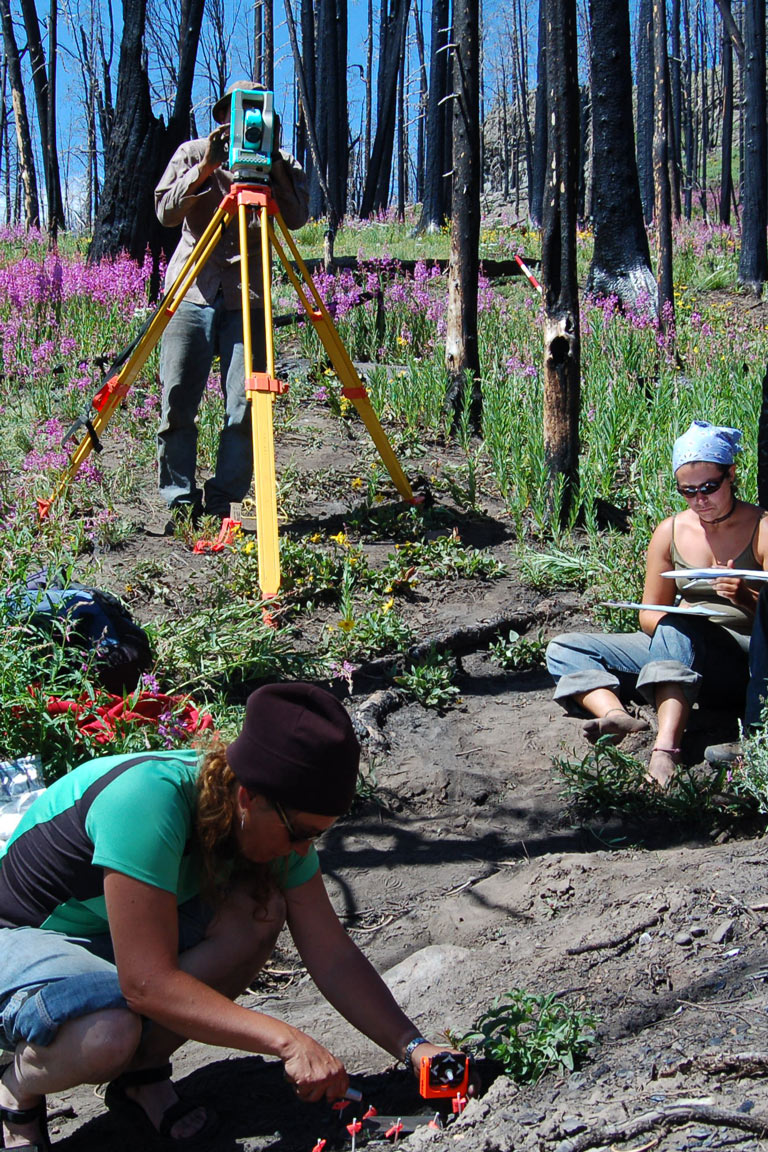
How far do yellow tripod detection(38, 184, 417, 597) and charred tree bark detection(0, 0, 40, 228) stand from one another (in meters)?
13.6

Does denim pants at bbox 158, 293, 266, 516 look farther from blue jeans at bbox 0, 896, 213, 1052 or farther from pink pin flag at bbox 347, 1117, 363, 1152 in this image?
pink pin flag at bbox 347, 1117, 363, 1152

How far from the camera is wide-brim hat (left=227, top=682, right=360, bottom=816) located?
1.95m

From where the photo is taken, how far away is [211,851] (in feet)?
6.89

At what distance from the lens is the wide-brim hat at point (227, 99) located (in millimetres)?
4582

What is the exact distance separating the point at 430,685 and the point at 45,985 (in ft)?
8.44

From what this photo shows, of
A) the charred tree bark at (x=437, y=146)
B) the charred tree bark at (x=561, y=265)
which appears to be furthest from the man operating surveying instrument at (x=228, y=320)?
the charred tree bark at (x=437, y=146)

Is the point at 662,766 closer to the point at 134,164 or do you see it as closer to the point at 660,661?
the point at 660,661

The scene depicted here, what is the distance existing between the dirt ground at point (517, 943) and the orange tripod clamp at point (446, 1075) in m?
0.05

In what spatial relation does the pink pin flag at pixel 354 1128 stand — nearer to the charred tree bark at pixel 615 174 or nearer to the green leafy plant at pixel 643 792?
the green leafy plant at pixel 643 792

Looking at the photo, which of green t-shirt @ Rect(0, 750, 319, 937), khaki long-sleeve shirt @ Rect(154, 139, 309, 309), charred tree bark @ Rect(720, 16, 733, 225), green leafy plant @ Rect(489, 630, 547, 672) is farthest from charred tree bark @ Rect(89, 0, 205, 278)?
charred tree bark @ Rect(720, 16, 733, 225)

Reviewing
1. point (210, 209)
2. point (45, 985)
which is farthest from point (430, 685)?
point (210, 209)

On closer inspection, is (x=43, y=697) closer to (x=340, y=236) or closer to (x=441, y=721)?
(x=441, y=721)

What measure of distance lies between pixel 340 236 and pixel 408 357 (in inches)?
464

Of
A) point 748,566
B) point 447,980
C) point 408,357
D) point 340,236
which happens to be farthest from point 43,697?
point 340,236
